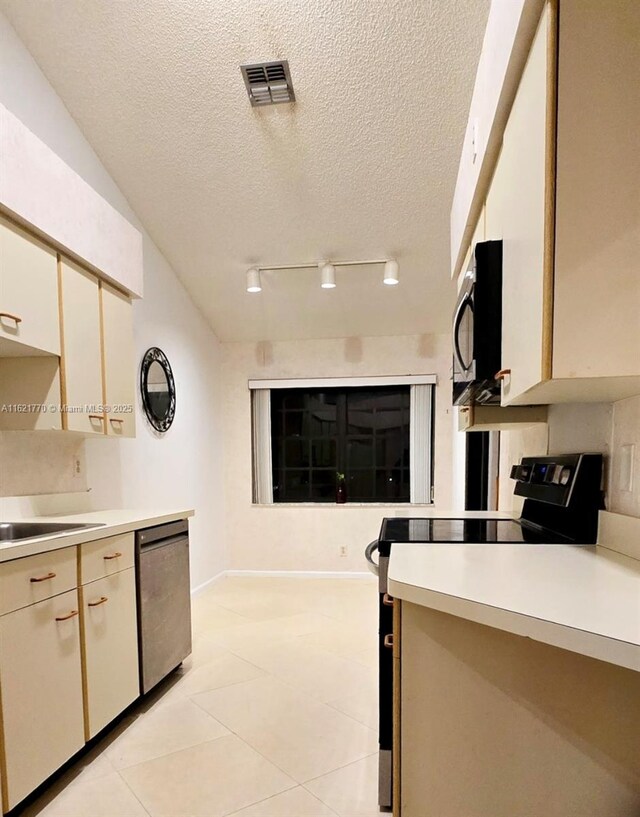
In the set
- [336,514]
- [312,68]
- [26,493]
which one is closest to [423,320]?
[336,514]

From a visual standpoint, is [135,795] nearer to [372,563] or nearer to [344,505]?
[372,563]

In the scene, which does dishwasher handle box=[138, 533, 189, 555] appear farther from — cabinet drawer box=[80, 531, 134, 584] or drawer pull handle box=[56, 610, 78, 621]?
drawer pull handle box=[56, 610, 78, 621]

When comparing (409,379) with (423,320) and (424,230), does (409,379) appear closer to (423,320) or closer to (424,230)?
(423,320)

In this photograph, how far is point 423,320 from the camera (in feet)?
13.3

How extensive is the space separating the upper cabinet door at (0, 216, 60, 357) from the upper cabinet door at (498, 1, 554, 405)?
170cm

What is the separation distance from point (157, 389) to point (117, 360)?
88cm

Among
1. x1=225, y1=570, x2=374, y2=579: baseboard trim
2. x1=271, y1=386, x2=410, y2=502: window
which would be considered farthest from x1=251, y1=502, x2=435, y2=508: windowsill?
x1=225, y1=570, x2=374, y2=579: baseboard trim

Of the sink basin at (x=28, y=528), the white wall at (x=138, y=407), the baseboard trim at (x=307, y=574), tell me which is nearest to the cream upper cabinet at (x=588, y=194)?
the sink basin at (x=28, y=528)

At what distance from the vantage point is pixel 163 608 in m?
2.27

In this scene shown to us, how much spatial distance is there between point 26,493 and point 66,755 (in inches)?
43.4

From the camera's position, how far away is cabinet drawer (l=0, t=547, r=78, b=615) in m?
1.42

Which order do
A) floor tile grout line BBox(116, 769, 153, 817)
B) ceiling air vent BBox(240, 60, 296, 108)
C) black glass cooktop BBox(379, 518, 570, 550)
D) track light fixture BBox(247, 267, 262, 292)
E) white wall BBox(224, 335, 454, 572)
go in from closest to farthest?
black glass cooktop BBox(379, 518, 570, 550), floor tile grout line BBox(116, 769, 153, 817), ceiling air vent BBox(240, 60, 296, 108), track light fixture BBox(247, 267, 262, 292), white wall BBox(224, 335, 454, 572)

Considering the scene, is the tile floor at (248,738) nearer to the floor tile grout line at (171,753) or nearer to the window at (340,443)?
the floor tile grout line at (171,753)

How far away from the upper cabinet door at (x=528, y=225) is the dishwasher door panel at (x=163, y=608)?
181 cm
